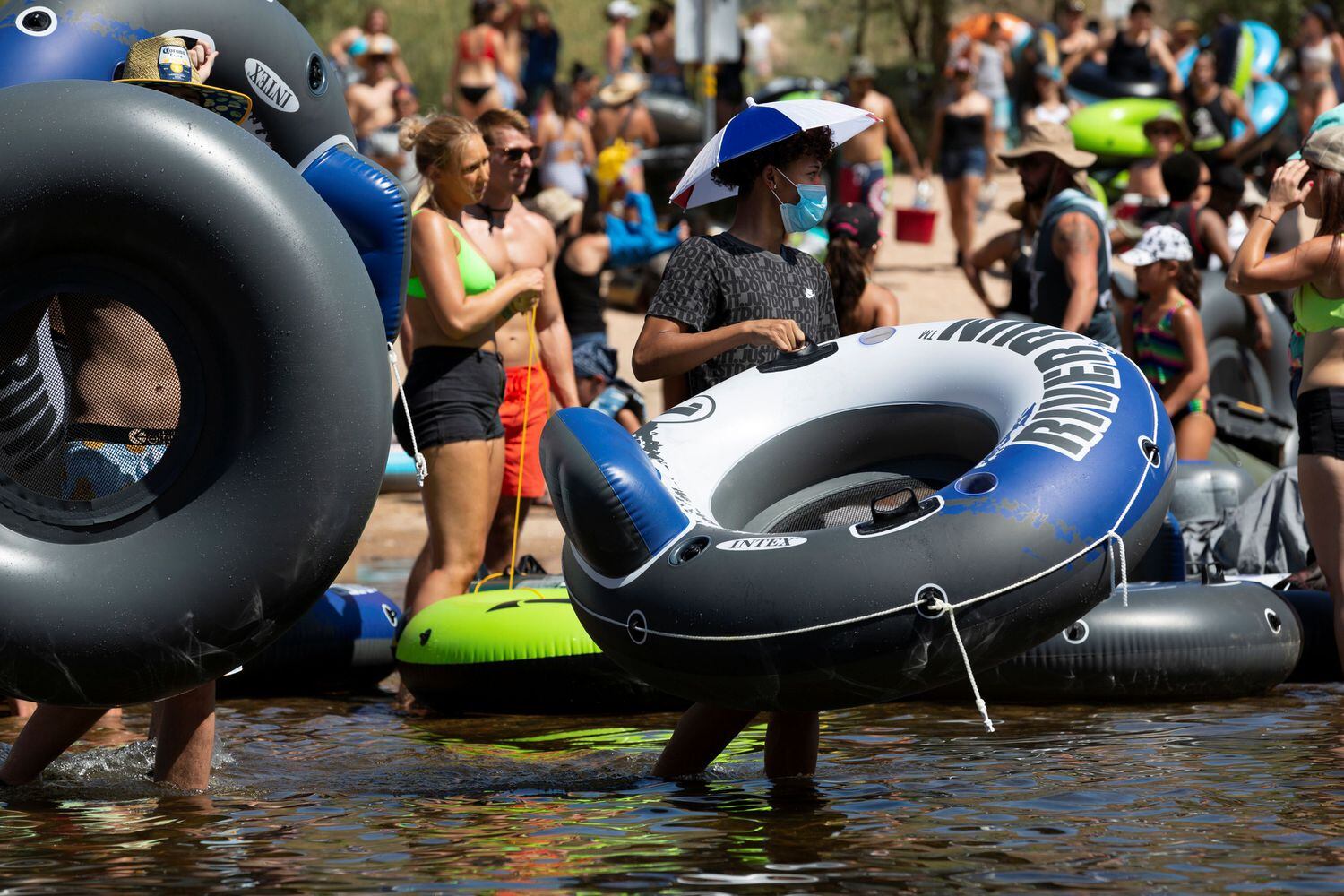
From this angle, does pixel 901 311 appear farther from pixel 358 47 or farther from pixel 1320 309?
pixel 1320 309

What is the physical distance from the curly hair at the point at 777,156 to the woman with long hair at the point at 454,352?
3.80ft

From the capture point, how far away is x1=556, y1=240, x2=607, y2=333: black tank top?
9.25 m

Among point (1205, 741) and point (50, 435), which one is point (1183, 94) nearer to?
point (1205, 741)

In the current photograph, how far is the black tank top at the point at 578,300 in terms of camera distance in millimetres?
9252

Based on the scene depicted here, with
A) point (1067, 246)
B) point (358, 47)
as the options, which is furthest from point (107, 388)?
point (358, 47)

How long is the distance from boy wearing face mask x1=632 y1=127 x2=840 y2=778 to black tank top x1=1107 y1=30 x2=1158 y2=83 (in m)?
13.6

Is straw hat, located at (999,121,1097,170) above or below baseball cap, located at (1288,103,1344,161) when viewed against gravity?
above

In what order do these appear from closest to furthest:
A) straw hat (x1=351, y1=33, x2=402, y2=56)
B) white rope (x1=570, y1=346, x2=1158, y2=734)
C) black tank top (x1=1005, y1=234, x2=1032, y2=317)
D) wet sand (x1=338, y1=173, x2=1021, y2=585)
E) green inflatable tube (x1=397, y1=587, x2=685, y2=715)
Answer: white rope (x1=570, y1=346, x2=1158, y2=734) < green inflatable tube (x1=397, y1=587, x2=685, y2=715) < black tank top (x1=1005, y1=234, x2=1032, y2=317) < wet sand (x1=338, y1=173, x2=1021, y2=585) < straw hat (x1=351, y1=33, x2=402, y2=56)

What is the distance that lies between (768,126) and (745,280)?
0.37m

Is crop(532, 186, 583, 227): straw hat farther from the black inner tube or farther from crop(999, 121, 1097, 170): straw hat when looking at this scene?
the black inner tube

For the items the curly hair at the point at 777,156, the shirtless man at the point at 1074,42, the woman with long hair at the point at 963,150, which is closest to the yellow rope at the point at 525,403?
the curly hair at the point at 777,156

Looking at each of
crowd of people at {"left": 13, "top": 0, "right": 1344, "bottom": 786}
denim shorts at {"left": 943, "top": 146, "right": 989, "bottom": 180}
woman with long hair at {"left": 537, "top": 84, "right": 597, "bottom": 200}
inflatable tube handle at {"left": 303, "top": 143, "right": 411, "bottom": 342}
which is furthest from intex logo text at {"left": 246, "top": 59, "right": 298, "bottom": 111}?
denim shorts at {"left": 943, "top": 146, "right": 989, "bottom": 180}

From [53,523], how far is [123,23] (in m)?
1.30

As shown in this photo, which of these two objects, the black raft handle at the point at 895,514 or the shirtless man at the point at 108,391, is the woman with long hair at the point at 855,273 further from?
the shirtless man at the point at 108,391
